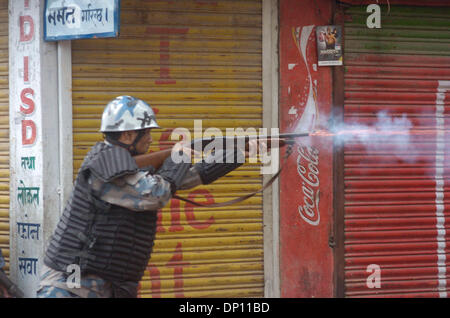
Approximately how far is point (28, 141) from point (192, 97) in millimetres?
1772

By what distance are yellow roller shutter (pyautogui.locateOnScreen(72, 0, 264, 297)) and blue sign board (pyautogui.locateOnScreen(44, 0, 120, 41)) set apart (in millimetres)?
251

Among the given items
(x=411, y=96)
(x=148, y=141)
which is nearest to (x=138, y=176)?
(x=148, y=141)

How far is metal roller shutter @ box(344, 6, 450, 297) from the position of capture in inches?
257

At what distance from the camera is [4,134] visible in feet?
20.5

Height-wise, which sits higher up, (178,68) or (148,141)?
(178,68)

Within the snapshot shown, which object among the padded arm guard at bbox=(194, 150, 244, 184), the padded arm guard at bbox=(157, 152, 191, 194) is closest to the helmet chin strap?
the padded arm guard at bbox=(157, 152, 191, 194)

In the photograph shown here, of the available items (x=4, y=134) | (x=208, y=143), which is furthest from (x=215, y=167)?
(x=4, y=134)

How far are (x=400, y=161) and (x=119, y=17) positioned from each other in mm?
3436

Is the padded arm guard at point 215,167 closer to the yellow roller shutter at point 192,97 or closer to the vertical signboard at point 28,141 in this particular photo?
the yellow roller shutter at point 192,97

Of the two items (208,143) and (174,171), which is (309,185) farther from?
(174,171)

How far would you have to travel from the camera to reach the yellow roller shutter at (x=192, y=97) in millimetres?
6164

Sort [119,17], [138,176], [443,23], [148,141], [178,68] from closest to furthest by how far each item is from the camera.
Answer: [138,176] → [148,141] → [119,17] → [178,68] → [443,23]

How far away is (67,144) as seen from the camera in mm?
6078
